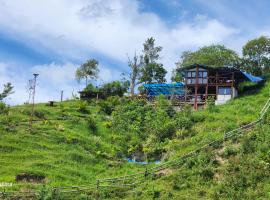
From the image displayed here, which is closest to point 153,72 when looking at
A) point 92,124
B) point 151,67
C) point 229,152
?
point 151,67

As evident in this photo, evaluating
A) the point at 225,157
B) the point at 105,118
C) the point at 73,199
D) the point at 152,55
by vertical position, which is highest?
the point at 152,55

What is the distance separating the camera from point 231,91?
56.4 m

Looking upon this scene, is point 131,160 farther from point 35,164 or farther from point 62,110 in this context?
point 62,110

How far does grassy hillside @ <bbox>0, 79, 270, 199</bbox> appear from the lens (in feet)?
109

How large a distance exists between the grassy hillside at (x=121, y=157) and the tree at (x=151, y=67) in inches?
669

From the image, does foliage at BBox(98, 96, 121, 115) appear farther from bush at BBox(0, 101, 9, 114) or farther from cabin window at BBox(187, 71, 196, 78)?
bush at BBox(0, 101, 9, 114)

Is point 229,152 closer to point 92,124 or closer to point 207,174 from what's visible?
point 207,174

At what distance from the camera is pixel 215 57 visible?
67.9 m

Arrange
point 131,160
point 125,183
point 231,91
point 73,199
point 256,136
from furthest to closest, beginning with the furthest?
point 231,91, point 131,160, point 256,136, point 125,183, point 73,199

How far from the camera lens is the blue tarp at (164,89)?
60022 millimetres

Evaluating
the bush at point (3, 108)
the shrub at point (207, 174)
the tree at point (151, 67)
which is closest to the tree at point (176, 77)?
the tree at point (151, 67)

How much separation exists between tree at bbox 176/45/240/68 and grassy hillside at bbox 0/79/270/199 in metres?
15.8

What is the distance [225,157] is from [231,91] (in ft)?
67.9

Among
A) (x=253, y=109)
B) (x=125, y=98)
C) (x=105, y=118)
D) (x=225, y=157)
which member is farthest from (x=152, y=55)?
(x=225, y=157)
